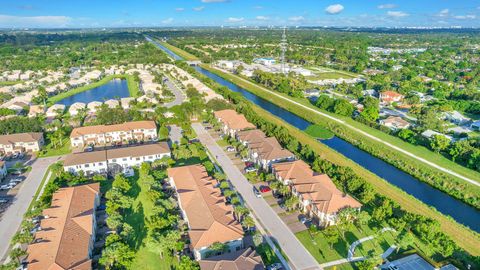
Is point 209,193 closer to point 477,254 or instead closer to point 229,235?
point 229,235

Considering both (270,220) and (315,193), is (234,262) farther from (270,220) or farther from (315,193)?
(315,193)

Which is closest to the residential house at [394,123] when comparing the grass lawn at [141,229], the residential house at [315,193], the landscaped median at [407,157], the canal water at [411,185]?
the landscaped median at [407,157]

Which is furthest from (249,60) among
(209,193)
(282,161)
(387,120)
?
(209,193)

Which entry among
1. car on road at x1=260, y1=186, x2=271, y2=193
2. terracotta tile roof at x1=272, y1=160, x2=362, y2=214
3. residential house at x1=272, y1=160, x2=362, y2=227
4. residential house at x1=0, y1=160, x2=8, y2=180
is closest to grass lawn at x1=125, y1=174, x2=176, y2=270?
car on road at x1=260, y1=186, x2=271, y2=193

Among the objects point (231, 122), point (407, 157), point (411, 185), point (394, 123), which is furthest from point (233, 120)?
point (394, 123)

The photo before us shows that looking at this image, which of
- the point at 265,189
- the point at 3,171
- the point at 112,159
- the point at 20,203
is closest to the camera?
the point at 20,203

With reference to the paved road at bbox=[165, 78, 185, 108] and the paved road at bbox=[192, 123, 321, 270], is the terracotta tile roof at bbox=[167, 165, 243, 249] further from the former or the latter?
the paved road at bbox=[165, 78, 185, 108]
